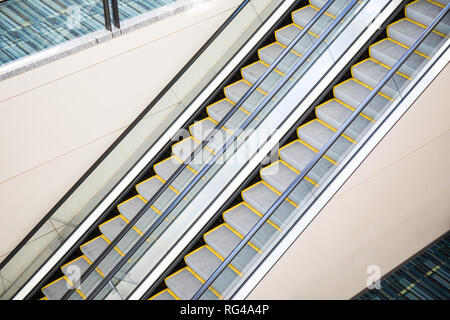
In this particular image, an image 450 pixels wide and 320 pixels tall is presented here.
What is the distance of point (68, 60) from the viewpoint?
263 inches

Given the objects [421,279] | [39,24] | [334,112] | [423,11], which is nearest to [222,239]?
[334,112]

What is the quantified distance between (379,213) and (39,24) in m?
4.57

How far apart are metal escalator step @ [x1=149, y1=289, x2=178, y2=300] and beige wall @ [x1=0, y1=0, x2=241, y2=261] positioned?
5.89ft

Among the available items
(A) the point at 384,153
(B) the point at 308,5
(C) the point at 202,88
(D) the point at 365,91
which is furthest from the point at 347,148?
(B) the point at 308,5

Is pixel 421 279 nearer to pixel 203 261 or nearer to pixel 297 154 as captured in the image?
pixel 297 154

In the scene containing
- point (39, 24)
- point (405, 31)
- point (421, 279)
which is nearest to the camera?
point (39, 24)

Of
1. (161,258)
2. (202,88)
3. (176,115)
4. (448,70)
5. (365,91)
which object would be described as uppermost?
(448,70)

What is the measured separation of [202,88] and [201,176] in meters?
1.64

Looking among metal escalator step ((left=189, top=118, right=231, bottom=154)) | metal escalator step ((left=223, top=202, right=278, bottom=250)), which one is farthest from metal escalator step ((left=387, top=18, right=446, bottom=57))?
metal escalator step ((left=223, top=202, right=278, bottom=250))

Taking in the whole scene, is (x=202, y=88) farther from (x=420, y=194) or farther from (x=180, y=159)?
(x=420, y=194)

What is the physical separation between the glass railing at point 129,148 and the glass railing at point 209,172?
0.76 meters

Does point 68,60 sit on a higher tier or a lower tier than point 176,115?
lower

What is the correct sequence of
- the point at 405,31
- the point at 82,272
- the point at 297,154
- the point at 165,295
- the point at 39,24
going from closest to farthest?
the point at 39,24 → the point at 165,295 → the point at 82,272 → the point at 297,154 → the point at 405,31

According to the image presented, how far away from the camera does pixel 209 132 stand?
7785 millimetres
